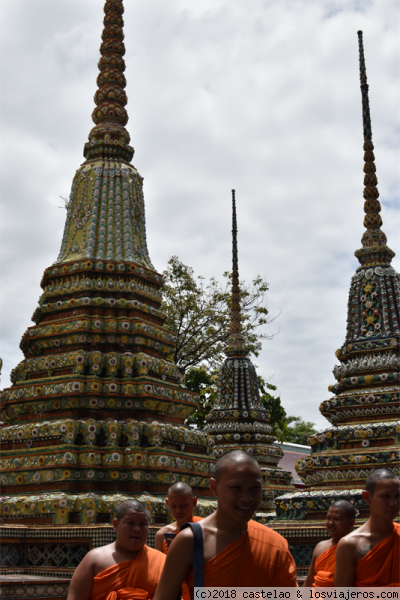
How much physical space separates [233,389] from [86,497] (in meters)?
10.7

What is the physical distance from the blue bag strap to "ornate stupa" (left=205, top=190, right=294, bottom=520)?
17179mm

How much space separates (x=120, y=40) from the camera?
17.2m

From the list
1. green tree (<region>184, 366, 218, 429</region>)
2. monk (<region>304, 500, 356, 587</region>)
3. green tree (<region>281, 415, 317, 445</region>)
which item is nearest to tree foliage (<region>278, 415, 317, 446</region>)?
green tree (<region>281, 415, 317, 445</region>)

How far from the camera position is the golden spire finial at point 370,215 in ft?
45.7

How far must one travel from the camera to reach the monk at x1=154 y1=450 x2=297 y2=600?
3473mm

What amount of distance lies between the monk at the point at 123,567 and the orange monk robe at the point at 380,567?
1.58m

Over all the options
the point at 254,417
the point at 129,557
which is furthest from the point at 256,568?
the point at 254,417

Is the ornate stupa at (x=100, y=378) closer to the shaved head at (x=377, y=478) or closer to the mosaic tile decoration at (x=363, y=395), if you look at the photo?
the mosaic tile decoration at (x=363, y=395)

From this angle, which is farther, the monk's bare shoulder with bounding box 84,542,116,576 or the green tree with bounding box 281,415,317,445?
the green tree with bounding box 281,415,317,445

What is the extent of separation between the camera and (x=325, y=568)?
251 inches

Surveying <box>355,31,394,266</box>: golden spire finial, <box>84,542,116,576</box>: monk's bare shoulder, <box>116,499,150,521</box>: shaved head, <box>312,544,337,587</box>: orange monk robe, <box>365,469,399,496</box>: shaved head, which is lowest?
<box>312,544,337,587</box>: orange monk robe

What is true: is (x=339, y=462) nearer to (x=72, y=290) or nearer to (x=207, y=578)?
(x=72, y=290)

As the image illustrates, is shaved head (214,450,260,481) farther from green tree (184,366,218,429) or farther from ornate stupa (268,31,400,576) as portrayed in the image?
green tree (184,366,218,429)

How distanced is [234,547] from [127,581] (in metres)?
2.01
